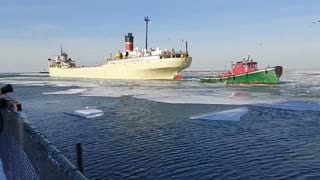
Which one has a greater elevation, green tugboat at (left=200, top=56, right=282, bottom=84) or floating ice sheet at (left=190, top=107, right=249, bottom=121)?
green tugboat at (left=200, top=56, right=282, bottom=84)

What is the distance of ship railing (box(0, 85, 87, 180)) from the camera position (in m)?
2.88

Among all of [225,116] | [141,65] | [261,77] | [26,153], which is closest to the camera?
[26,153]

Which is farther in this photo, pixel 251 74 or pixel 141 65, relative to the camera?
pixel 141 65

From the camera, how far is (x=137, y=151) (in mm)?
11320

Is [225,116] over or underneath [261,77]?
underneath

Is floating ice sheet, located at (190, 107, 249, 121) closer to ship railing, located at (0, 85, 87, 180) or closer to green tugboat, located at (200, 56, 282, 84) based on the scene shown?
ship railing, located at (0, 85, 87, 180)

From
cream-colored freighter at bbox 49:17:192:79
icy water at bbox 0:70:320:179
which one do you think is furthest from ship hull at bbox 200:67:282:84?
icy water at bbox 0:70:320:179

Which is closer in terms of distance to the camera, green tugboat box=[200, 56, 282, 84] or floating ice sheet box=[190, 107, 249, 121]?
floating ice sheet box=[190, 107, 249, 121]

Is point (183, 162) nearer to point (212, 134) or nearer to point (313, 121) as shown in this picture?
point (212, 134)

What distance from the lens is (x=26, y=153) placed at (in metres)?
4.66

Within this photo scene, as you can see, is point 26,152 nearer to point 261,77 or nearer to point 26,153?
point 26,153

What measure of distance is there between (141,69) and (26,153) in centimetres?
7070

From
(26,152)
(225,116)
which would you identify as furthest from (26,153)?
(225,116)

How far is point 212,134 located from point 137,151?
3446 millimetres
